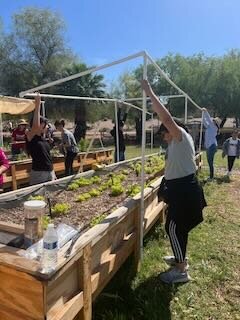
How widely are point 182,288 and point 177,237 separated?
54 centimetres

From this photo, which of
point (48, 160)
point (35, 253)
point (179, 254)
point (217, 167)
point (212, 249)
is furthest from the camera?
point (217, 167)

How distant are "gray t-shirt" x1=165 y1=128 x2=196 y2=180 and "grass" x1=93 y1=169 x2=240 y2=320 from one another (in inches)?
45.7

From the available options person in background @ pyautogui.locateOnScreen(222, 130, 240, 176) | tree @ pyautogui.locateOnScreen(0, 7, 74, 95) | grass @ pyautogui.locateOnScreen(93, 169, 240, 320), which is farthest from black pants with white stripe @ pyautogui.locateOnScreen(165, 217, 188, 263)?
tree @ pyautogui.locateOnScreen(0, 7, 74, 95)

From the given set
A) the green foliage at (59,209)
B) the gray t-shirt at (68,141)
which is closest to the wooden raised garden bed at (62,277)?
the green foliage at (59,209)

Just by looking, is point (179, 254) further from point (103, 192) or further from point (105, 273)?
point (103, 192)

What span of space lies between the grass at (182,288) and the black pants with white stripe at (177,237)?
1.12ft

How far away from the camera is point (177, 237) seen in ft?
12.0

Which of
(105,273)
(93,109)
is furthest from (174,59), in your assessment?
(105,273)

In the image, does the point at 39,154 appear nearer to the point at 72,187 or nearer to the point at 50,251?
the point at 72,187

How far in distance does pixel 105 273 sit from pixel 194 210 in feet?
3.68

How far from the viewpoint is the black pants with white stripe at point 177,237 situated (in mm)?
3626

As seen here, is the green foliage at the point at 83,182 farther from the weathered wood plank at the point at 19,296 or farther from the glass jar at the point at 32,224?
the weathered wood plank at the point at 19,296

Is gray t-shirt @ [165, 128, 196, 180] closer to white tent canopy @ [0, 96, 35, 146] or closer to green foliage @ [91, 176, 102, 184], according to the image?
green foliage @ [91, 176, 102, 184]

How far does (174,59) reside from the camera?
3369 centimetres
